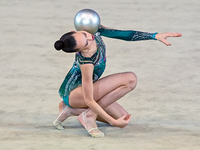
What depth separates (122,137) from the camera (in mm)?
2752

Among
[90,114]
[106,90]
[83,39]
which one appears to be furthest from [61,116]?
[83,39]

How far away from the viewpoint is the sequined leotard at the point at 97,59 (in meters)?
2.68

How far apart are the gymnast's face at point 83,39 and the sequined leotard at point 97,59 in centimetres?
12

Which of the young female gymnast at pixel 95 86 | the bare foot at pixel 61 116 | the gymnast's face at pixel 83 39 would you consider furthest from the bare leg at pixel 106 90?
the gymnast's face at pixel 83 39

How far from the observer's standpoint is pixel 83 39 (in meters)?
2.50

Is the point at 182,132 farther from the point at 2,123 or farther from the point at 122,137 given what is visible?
the point at 2,123

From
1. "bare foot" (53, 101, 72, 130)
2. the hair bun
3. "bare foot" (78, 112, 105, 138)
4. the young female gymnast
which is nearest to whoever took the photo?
the hair bun

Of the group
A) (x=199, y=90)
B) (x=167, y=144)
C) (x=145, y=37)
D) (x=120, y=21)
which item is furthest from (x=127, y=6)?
(x=167, y=144)

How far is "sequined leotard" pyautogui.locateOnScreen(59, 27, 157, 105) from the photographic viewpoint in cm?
268

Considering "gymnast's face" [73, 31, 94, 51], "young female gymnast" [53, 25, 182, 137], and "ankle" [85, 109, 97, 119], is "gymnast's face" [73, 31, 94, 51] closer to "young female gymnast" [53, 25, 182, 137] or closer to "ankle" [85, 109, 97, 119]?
"young female gymnast" [53, 25, 182, 137]

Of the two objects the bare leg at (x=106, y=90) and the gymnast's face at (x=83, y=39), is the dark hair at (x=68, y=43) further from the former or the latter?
the bare leg at (x=106, y=90)

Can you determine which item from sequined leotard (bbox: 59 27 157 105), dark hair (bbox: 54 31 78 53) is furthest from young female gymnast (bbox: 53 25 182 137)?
dark hair (bbox: 54 31 78 53)

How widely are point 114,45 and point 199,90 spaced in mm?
1506

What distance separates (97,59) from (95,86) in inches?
8.2
